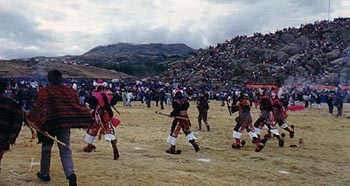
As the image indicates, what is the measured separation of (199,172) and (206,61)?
55835 millimetres

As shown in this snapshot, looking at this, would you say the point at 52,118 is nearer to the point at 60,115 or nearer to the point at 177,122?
the point at 60,115

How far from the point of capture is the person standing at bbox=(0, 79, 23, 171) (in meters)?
6.86

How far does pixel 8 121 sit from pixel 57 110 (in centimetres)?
84

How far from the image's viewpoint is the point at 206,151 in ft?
42.6

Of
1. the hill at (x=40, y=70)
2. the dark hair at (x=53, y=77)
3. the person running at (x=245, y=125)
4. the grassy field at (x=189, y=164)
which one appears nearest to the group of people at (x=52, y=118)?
the dark hair at (x=53, y=77)

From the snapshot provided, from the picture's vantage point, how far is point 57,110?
24.4 feet

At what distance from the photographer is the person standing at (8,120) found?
6.86 meters

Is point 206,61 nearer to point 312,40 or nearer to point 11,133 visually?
point 312,40

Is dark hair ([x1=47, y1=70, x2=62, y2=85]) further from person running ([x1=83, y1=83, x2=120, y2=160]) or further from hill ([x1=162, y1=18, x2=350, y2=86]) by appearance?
hill ([x1=162, y1=18, x2=350, y2=86])

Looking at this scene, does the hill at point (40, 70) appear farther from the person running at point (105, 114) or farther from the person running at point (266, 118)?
the person running at point (105, 114)

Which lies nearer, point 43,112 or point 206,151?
point 43,112

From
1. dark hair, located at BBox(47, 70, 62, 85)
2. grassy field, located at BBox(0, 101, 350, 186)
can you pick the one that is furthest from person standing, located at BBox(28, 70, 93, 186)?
grassy field, located at BBox(0, 101, 350, 186)

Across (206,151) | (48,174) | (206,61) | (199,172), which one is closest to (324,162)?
(206,151)

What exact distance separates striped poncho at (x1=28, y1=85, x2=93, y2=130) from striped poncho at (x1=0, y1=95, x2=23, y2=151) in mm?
485
